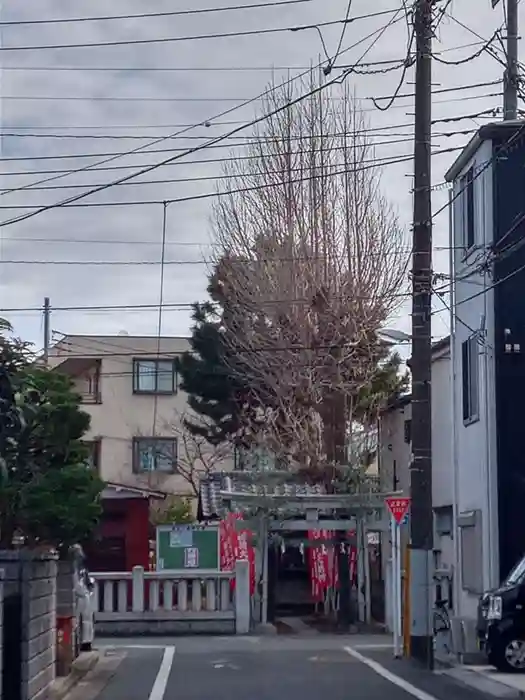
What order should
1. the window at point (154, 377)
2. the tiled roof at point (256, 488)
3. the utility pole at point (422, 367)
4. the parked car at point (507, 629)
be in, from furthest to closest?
the window at point (154, 377), the tiled roof at point (256, 488), the utility pole at point (422, 367), the parked car at point (507, 629)

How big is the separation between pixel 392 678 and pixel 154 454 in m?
33.4

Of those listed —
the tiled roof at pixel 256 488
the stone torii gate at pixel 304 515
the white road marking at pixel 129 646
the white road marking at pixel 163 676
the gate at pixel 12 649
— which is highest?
the tiled roof at pixel 256 488

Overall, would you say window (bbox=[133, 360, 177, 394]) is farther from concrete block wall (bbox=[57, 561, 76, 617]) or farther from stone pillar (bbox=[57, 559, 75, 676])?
concrete block wall (bbox=[57, 561, 76, 617])

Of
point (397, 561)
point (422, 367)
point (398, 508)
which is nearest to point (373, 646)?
point (397, 561)

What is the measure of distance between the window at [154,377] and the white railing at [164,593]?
72.1 feet

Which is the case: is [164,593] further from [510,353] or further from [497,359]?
[510,353]

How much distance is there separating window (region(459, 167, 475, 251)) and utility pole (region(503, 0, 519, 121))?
1.80 meters

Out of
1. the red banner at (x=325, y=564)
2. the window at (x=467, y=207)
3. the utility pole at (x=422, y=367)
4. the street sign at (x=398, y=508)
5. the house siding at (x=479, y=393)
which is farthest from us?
the red banner at (x=325, y=564)

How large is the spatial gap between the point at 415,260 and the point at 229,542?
52.6 feet

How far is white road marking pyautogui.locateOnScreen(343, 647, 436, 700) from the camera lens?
15758 millimetres

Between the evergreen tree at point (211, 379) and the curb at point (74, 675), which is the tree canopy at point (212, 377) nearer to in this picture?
the evergreen tree at point (211, 379)

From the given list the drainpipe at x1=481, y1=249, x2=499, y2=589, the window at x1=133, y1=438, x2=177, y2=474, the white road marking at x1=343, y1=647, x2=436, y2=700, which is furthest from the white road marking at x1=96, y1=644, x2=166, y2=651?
the window at x1=133, y1=438, x2=177, y2=474

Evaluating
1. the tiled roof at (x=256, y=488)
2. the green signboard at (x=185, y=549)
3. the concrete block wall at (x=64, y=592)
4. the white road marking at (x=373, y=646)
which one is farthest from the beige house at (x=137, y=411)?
the concrete block wall at (x=64, y=592)

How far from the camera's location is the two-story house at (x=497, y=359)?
23000mm
